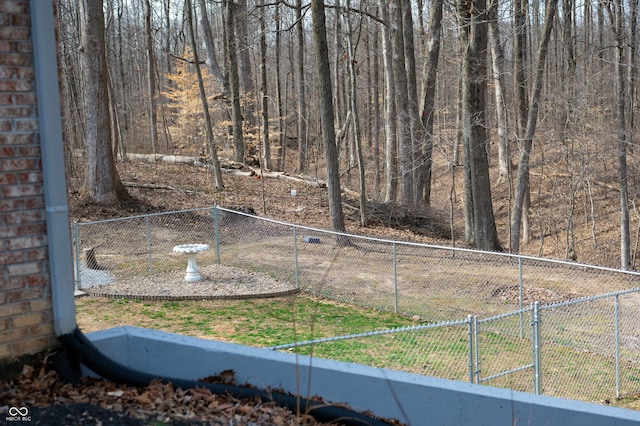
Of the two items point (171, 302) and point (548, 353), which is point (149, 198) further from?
point (548, 353)

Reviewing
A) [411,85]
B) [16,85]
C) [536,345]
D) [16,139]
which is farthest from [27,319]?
[411,85]

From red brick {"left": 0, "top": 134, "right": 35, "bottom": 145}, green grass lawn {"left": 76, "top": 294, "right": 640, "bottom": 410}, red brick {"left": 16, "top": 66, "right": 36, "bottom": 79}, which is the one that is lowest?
green grass lawn {"left": 76, "top": 294, "right": 640, "bottom": 410}

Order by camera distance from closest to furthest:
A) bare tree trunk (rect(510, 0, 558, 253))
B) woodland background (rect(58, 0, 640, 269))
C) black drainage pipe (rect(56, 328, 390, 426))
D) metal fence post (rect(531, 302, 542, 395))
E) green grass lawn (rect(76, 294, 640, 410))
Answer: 1. black drainage pipe (rect(56, 328, 390, 426))
2. metal fence post (rect(531, 302, 542, 395))
3. green grass lawn (rect(76, 294, 640, 410))
4. woodland background (rect(58, 0, 640, 269))
5. bare tree trunk (rect(510, 0, 558, 253))

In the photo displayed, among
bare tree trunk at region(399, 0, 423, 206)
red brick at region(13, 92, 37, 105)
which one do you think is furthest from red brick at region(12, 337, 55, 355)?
bare tree trunk at region(399, 0, 423, 206)

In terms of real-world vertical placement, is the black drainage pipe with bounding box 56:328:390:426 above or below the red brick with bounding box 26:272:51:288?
below

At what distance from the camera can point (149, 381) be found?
4023 millimetres

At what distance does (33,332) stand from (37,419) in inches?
29.6

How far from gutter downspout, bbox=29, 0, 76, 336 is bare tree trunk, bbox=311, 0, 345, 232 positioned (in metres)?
13.5

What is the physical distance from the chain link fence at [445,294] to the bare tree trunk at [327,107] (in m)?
1.38

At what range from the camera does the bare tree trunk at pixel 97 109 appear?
19.2m

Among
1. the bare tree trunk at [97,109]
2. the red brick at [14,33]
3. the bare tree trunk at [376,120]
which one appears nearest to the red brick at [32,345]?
the red brick at [14,33]

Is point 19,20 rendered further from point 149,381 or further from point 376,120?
point 376,120

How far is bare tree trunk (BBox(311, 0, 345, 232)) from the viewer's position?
17344 millimetres
